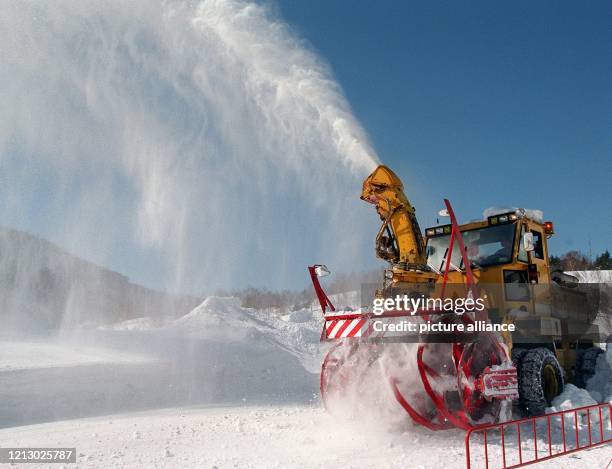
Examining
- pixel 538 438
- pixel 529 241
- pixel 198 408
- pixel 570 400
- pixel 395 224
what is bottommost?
pixel 198 408

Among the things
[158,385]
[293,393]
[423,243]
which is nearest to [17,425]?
[158,385]

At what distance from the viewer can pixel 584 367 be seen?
973cm

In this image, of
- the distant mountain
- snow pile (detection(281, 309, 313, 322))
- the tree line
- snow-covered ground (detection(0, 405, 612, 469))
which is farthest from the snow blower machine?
the tree line

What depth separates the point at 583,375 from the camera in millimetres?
9711

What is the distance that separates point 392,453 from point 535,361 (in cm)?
253

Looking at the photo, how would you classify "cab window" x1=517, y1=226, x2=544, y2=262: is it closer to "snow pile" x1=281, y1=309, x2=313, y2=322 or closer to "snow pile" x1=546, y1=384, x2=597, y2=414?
"snow pile" x1=546, y1=384, x2=597, y2=414

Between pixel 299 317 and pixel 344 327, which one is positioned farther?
pixel 299 317

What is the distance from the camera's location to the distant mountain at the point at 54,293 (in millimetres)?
19531

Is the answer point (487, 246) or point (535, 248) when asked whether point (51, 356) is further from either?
point (535, 248)

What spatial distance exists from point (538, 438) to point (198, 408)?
632 centimetres

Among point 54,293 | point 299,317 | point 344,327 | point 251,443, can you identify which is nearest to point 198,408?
point 251,443

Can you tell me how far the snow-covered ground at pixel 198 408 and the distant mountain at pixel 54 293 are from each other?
2518mm

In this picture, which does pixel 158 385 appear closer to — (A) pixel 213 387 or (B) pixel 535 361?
(A) pixel 213 387

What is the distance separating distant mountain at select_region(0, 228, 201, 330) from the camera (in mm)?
19531
